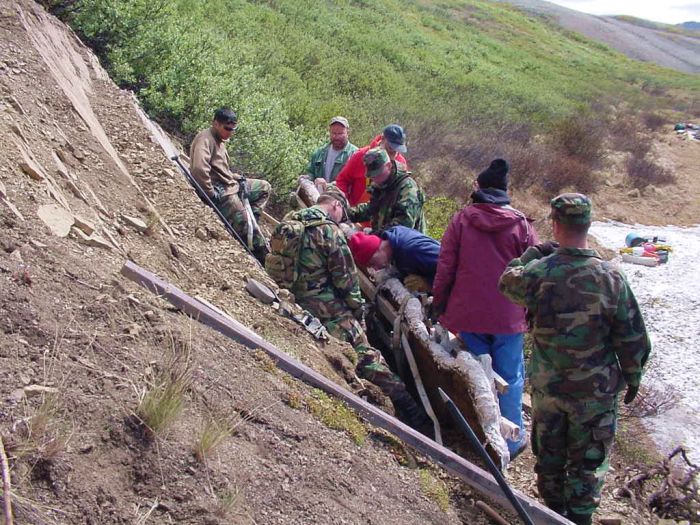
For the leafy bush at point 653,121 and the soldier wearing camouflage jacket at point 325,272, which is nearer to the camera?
the soldier wearing camouflage jacket at point 325,272

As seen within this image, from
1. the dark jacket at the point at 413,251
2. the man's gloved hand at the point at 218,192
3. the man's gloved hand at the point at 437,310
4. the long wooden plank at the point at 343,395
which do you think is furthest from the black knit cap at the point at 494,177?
the man's gloved hand at the point at 218,192

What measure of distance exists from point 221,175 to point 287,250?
201cm

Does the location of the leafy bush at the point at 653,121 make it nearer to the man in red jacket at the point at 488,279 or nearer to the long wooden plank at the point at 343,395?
the man in red jacket at the point at 488,279

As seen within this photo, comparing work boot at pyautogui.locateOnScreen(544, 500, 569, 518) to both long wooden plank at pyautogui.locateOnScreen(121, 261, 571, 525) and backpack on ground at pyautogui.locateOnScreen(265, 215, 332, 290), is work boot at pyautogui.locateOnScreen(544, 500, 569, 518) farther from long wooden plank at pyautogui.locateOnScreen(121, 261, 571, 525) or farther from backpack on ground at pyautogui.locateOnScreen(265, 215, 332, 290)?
backpack on ground at pyautogui.locateOnScreen(265, 215, 332, 290)

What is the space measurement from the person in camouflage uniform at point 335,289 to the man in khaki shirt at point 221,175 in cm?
156

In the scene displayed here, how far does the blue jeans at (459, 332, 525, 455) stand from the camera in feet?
14.7

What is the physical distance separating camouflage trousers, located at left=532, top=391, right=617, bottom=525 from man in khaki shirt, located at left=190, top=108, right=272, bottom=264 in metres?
3.42

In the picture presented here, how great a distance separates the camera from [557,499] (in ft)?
12.5

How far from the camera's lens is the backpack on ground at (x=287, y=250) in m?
4.70

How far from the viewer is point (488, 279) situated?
437 centimetres

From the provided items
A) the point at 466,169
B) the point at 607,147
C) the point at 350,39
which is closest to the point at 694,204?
the point at 607,147

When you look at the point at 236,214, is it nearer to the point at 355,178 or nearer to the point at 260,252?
the point at 260,252

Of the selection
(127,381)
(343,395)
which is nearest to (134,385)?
(127,381)

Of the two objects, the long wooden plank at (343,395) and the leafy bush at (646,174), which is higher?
the long wooden plank at (343,395)
